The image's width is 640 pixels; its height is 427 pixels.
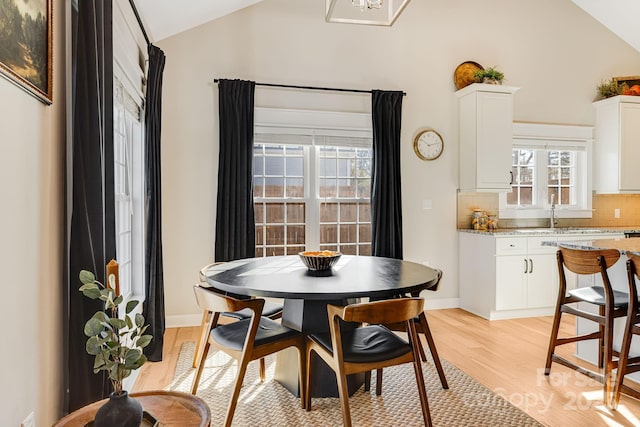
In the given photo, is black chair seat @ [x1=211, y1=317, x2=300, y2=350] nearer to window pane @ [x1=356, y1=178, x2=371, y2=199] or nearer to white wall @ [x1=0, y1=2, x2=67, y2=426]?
white wall @ [x1=0, y1=2, x2=67, y2=426]

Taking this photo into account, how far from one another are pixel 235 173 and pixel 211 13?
1.47 meters

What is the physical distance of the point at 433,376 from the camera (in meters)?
2.99

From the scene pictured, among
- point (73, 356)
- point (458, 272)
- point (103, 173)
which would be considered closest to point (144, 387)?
point (73, 356)

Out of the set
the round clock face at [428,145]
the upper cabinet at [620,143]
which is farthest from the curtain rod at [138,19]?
the upper cabinet at [620,143]

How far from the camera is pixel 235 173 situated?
409 cm

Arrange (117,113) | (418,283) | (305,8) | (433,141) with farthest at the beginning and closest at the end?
(433,141), (305,8), (117,113), (418,283)

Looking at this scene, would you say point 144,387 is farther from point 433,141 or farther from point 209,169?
point 433,141

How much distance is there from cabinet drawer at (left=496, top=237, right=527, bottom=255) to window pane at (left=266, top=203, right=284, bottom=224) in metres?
2.15

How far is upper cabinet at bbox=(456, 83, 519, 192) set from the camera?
15.0 feet

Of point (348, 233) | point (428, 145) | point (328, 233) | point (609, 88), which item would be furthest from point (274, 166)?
point (609, 88)

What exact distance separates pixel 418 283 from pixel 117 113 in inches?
83.0

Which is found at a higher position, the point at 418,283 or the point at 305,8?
the point at 305,8

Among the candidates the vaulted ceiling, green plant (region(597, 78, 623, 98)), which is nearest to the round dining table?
the vaulted ceiling

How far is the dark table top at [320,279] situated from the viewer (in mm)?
2130
